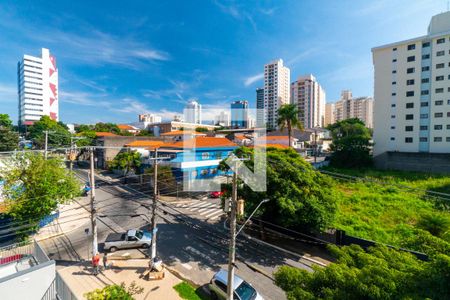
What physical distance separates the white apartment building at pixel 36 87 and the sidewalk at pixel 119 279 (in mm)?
97105

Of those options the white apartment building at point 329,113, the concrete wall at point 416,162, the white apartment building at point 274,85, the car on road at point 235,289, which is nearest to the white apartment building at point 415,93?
the concrete wall at point 416,162

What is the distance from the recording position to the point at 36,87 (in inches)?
3189

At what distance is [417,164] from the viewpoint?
3312 centimetres

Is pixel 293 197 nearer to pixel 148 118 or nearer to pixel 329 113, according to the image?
pixel 329 113

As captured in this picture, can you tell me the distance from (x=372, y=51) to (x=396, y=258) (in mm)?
47220

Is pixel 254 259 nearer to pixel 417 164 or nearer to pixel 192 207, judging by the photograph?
pixel 192 207

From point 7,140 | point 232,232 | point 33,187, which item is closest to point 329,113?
point 232,232

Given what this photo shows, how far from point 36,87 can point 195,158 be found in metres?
94.0

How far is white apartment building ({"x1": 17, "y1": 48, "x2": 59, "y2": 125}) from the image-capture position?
258 feet

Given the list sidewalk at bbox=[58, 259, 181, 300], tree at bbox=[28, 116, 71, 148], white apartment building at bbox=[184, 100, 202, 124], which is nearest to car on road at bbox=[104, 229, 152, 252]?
sidewalk at bbox=[58, 259, 181, 300]

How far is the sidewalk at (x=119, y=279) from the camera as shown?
935cm

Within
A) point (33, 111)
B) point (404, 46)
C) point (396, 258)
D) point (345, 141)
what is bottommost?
point (396, 258)

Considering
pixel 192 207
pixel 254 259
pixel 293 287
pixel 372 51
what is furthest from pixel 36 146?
pixel 372 51

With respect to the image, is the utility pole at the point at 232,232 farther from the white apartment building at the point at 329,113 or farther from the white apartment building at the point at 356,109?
the white apartment building at the point at 329,113
